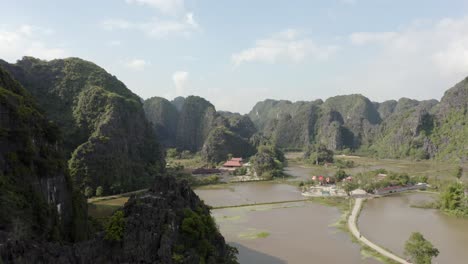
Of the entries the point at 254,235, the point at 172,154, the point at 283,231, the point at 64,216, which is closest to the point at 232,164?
the point at 172,154

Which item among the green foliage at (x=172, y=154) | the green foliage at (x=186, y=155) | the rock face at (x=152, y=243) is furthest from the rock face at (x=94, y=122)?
the green foliage at (x=172, y=154)

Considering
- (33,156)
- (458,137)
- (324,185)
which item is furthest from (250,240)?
(458,137)

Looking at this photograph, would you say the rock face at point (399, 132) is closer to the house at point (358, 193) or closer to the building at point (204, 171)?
the house at point (358, 193)

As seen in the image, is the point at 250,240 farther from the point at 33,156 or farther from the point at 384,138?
the point at 384,138

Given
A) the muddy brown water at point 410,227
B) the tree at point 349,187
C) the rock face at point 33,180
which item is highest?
the rock face at point 33,180

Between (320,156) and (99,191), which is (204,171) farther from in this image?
(320,156)

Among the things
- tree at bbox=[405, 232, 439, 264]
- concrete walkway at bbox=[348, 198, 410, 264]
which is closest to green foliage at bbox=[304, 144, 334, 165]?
concrete walkway at bbox=[348, 198, 410, 264]

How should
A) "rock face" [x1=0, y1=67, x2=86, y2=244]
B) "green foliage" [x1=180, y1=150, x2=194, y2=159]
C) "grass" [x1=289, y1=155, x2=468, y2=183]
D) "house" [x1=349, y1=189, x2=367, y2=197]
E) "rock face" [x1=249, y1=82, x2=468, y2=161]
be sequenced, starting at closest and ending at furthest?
"rock face" [x1=0, y1=67, x2=86, y2=244], "house" [x1=349, y1=189, x2=367, y2=197], "grass" [x1=289, y1=155, x2=468, y2=183], "rock face" [x1=249, y1=82, x2=468, y2=161], "green foliage" [x1=180, y1=150, x2=194, y2=159]

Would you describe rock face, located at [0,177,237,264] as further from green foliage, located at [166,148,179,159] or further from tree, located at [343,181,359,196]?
green foliage, located at [166,148,179,159]
